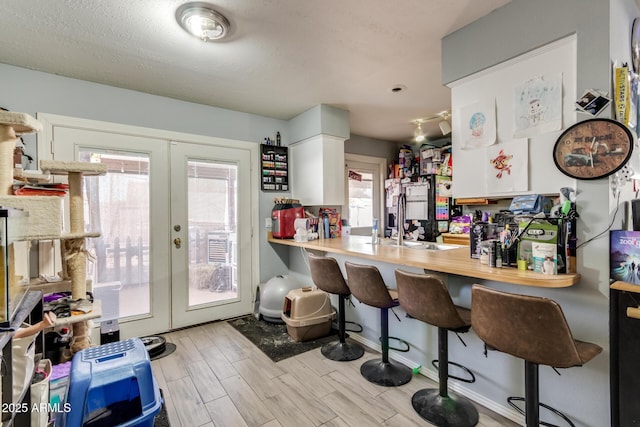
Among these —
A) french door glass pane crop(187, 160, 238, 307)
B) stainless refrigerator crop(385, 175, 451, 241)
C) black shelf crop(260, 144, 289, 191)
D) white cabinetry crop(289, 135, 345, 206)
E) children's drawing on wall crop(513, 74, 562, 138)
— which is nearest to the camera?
children's drawing on wall crop(513, 74, 562, 138)

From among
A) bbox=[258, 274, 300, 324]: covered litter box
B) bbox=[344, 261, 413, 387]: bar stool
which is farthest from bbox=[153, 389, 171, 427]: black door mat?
bbox=[258, 274, 300, 324]: covered litter box

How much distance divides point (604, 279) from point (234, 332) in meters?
2.94

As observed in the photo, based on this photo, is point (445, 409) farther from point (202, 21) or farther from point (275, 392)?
point (202, 21)

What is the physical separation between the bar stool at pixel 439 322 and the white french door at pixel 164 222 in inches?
90.9

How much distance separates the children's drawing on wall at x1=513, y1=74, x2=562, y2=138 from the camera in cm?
161

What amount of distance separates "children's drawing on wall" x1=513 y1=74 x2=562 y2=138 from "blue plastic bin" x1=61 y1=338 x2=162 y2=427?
94.3 inches

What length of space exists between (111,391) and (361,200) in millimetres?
4101

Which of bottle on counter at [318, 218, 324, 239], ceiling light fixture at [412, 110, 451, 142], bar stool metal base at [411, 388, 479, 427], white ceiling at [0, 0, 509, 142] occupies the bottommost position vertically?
bar stool metal base at [411, 388, 479, 427]

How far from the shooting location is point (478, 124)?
6.43 ft

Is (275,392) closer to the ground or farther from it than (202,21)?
closer to the ground

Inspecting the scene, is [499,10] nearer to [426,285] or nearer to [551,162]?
[551,162]

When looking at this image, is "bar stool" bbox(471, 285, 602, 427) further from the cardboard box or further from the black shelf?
the black shelf

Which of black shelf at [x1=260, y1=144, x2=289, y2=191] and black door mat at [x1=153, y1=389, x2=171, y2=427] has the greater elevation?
black shelf at [x1=260, y1=144, x2=289, y2=191]

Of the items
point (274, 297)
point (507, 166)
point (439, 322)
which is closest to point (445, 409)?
point (439, 322)
